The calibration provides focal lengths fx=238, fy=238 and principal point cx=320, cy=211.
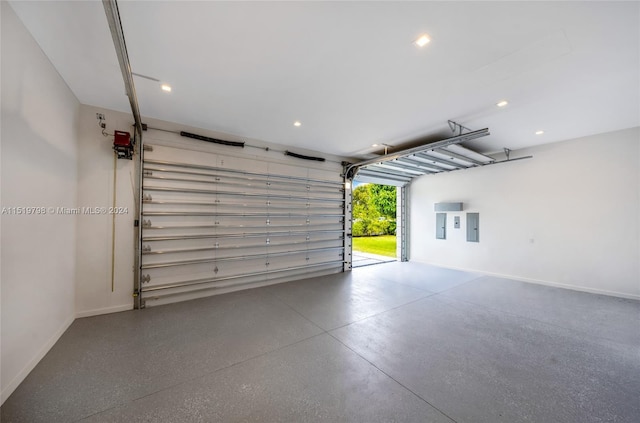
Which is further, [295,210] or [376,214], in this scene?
[376,214]

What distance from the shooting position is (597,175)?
16.3ft

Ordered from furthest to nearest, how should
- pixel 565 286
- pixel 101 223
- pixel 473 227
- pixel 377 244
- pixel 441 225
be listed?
pixel 377 244 < pixel 441 225 < pixel 473 227 < pixel 565 286 < pixel 101 223

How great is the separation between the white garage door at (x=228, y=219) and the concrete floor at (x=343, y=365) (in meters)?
0.68

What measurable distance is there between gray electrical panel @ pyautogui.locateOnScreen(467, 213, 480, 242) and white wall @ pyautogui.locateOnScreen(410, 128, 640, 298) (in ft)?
0.41

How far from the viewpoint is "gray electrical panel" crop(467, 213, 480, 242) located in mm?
6766

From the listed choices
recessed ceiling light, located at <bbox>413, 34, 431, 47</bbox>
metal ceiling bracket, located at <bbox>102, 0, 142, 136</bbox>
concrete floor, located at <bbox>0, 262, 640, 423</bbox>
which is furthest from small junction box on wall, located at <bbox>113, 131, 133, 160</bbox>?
recessed ceiling light, located at <bbox>413, 34, 431, 47</bbox>

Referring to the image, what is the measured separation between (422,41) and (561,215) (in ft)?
18.8

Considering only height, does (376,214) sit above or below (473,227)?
above

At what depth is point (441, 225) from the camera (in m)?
7.59

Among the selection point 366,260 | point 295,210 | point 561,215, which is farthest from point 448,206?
point 295,210

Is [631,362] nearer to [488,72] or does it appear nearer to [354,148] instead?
[488,72]

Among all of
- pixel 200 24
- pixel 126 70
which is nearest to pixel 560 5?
pixel 200 24

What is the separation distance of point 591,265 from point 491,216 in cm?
208

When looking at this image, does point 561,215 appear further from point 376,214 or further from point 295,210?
point 376,214
